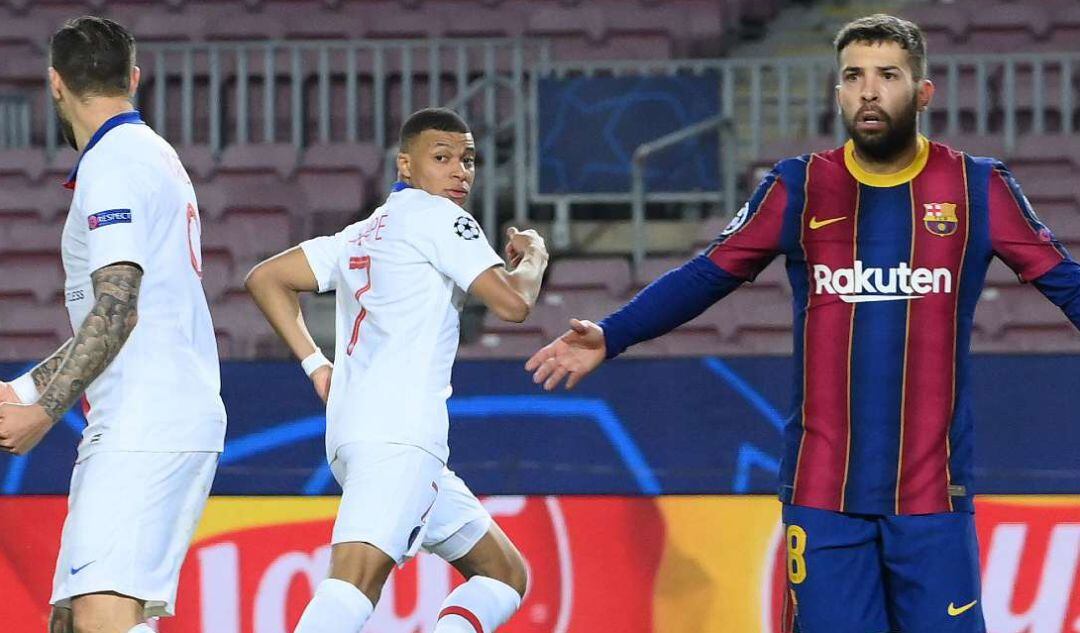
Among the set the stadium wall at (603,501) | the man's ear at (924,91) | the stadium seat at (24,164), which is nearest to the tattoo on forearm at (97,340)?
the man's ear at (924,91)

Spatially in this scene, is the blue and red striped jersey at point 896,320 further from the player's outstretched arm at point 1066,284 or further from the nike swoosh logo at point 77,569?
the nike swoosh logo at point 77,569

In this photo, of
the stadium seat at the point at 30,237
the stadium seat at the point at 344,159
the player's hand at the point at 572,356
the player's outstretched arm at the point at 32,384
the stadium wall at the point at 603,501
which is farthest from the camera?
the stadium seat at the point at 344,159

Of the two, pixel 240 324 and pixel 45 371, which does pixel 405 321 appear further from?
pixel 240 324

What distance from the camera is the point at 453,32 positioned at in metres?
10.3

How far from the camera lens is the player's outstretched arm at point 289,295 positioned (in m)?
4.41

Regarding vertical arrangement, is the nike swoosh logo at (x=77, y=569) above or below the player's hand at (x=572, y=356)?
below

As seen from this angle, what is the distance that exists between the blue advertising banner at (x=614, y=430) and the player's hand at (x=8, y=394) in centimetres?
172

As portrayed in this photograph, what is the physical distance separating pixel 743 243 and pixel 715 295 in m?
0.12

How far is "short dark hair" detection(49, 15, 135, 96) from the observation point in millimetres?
3377

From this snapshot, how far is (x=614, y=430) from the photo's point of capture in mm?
4902

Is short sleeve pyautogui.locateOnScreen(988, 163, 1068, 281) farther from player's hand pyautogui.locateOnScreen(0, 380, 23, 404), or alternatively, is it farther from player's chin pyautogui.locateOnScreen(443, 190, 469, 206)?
player's hand pyautogui.locateOnScreen(0, 380, 23, 404)

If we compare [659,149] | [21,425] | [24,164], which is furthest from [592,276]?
[21,425]

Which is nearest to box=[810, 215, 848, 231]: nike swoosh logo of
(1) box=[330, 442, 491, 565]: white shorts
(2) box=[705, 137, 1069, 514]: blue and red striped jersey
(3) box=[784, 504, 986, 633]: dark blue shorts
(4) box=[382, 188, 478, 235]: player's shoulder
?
(2) box=[705, 137, 1069, 514]: blue and red striped jersey

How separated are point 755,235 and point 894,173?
29cm
